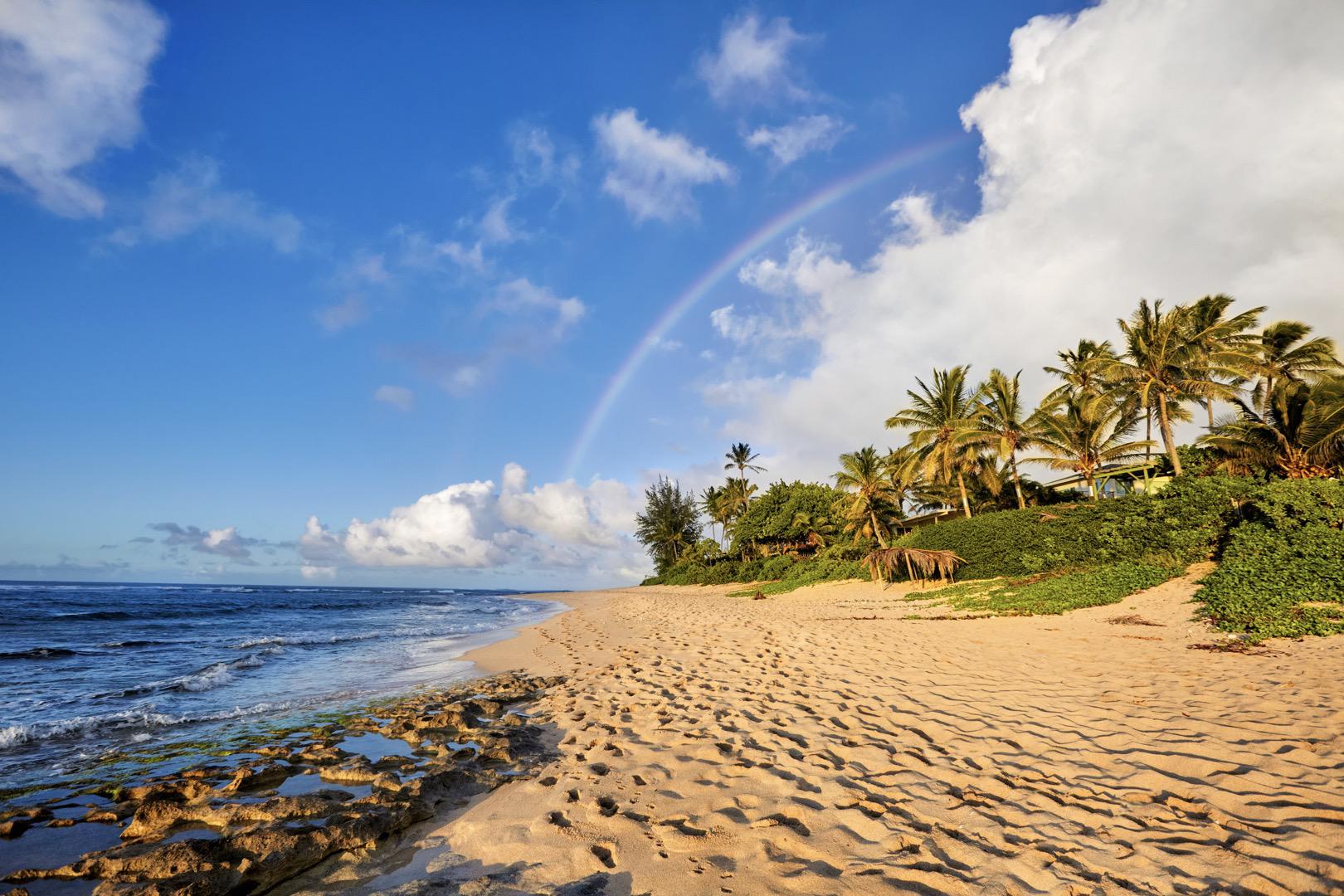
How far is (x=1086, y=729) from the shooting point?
17.9 ft

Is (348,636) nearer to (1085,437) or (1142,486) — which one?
(1085,437)

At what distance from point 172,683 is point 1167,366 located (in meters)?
32.3

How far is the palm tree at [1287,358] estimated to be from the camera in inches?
765

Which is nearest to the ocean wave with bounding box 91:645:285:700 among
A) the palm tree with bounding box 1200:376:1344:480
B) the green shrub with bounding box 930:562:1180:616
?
the green shrub with bounding box 930:562:1180:616

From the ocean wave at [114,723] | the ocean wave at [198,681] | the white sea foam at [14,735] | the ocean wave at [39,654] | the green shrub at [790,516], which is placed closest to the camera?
the white sea foam at [14,735]

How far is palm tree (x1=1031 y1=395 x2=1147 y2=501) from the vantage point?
24672 mm

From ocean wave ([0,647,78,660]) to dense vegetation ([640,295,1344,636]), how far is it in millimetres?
26218

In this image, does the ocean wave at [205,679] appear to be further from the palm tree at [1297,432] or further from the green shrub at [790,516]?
the green shrub at [790,516]

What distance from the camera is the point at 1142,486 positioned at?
29.4m

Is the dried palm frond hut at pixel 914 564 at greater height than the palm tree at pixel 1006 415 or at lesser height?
lesser

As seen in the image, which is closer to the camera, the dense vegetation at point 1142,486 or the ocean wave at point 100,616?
the dense vegetation at point 1142,486

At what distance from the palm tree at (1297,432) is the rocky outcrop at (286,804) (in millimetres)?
22855

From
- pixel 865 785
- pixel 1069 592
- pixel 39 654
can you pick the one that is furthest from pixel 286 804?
pixel 39 654

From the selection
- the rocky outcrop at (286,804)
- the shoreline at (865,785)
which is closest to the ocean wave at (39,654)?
the shoreline at (865,785)
